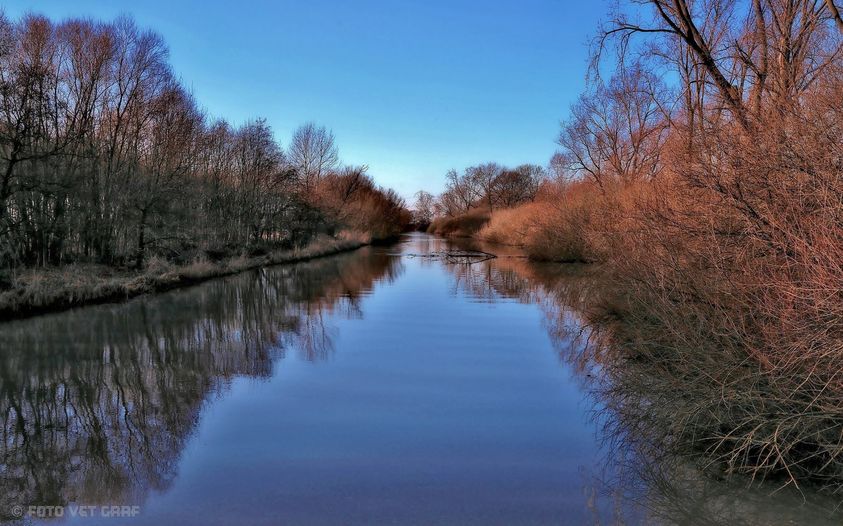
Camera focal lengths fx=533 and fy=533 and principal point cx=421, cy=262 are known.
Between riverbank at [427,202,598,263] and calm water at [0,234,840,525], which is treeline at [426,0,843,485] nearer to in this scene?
calm water at [0,234,840,525]

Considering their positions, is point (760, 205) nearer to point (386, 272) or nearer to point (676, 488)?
point (676, 488)

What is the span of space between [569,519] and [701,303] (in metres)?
3.06

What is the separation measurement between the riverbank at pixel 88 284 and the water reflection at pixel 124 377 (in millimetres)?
791

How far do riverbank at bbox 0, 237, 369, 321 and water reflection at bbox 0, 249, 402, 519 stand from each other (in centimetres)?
79

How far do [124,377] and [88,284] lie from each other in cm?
855

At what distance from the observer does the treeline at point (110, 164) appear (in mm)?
15500

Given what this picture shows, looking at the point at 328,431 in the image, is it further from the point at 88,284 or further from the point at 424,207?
the point at 424,207

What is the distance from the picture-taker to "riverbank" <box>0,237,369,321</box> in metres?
12.6

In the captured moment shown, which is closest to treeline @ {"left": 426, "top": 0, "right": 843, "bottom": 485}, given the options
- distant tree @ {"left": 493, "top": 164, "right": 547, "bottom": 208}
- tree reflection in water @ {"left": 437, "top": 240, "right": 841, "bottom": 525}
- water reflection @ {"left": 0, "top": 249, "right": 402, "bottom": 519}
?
tree reflection in water @ {"left": 437, "top": 240, "right": 841, "bottom": 525}

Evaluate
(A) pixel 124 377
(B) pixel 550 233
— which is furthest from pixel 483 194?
(A) pixel 124 377

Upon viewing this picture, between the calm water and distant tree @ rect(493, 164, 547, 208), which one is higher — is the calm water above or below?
below

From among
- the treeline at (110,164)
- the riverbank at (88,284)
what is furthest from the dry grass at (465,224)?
A: the riverbank at (88,284)

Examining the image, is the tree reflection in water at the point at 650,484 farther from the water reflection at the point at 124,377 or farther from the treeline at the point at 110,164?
the treeline at the point at 110,164

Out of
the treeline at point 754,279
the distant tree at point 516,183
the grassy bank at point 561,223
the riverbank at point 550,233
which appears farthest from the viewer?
the distant tree at point 516,183
